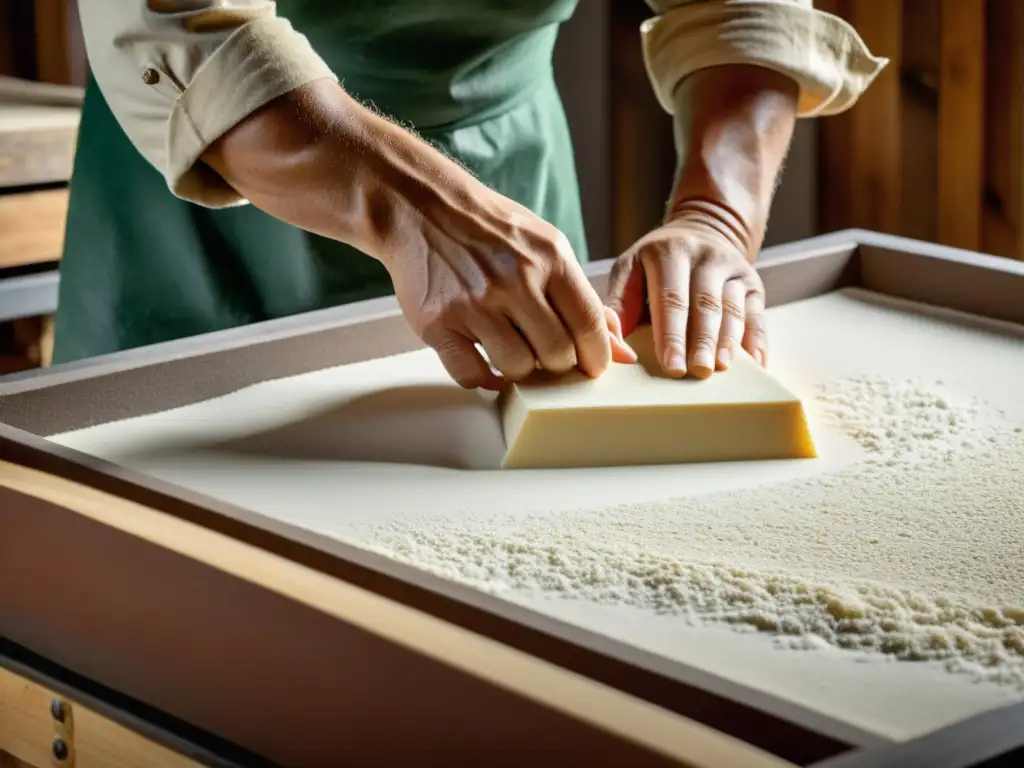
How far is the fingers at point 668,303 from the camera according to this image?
1339mm

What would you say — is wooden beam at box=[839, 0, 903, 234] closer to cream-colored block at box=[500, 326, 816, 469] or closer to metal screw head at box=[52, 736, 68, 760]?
cream-colored block at box=[500, 326, 816, 469]

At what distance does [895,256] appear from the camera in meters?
1.67

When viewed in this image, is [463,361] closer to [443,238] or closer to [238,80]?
[443,238]

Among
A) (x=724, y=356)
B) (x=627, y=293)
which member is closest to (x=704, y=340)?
(x=724, y=356)

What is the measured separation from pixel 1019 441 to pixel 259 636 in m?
0.68

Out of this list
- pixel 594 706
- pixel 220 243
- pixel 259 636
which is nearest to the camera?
pixel 594 706

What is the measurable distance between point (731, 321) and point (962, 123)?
4.78ft

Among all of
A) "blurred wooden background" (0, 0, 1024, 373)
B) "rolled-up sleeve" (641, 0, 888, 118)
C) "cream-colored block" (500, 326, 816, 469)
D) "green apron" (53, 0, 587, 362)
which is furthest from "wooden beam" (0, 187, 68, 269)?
"cream-colored block" (500, 326, 816, 469)

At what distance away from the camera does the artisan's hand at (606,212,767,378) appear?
1355 mm

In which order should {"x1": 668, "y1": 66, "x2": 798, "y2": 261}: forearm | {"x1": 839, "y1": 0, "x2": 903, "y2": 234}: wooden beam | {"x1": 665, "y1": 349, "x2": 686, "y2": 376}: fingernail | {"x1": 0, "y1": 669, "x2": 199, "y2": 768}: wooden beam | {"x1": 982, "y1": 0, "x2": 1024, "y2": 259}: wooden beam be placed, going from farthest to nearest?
{"x1": 839, "y1": 0, "x2": 903, "y2": 234}: wooden beam, {"x1": 982, "y1": 0, "x2": 1024, "y2": 259}: wooden beam, {"x1": 668, "y1": 66, "x2": 798, "y2": 261}: forearm, {"x1": 665, "y1": 349, "x2": 686, "y2": 376}: fingernail, {"x1": 0, "y1": 669, "x2": 199, "y2": 768}: wooden beam

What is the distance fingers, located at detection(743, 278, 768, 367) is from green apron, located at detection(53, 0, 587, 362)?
447 mm

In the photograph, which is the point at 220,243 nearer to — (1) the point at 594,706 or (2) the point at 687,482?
(2) the point at 687,482

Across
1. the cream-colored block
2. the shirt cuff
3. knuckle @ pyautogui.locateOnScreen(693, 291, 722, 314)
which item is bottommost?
the cream-colored block

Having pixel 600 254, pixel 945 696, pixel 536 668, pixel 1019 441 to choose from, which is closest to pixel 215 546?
pixel 536 668
